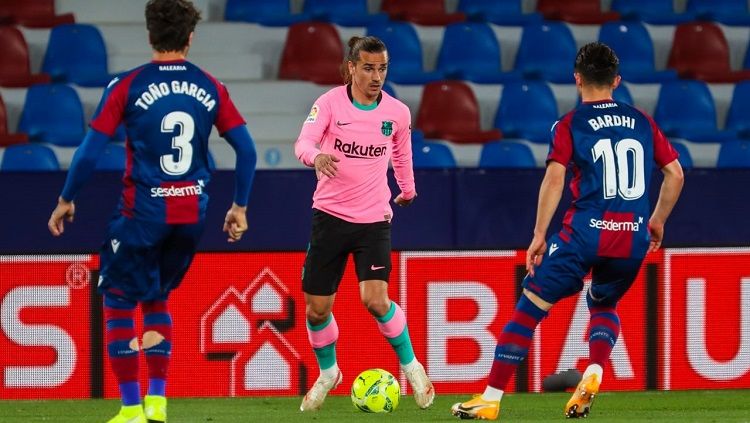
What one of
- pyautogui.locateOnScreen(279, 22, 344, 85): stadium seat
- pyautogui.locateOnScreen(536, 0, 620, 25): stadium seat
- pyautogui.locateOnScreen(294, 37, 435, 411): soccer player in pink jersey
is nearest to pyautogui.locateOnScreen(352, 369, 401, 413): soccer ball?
pyautogui.locateOnScreen(294, 37, 435, 411): soccer player in pink jersey

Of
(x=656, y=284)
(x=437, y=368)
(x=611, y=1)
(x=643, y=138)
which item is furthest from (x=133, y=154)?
(x=611, y=1)

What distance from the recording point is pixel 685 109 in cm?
1205

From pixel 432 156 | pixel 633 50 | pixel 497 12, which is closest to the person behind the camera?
pixel 432 156

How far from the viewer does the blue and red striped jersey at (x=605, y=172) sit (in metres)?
6.45

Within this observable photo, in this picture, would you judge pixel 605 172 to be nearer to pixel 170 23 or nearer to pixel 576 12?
pixel 170 23

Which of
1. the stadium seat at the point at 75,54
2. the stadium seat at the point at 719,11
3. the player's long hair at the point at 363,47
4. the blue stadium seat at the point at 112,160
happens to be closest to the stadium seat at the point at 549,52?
the stadium seat at the point at 719,11

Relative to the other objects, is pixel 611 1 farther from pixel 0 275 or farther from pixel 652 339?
pixel 0 275

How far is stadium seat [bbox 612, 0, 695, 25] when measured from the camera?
12758 millimetres

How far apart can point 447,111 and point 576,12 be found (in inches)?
72.2

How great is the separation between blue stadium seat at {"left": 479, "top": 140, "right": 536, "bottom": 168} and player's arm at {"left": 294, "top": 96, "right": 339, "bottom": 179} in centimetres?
400

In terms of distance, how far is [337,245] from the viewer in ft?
23.6

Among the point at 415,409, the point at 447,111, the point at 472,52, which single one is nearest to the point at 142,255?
the point at 415,409

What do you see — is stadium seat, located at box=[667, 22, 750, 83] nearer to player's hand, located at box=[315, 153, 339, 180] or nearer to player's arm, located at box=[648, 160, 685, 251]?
player's arm, located at box=[648, 160, 685, 251]

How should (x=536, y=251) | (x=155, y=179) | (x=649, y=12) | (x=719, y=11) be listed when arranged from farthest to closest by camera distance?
1. (x=719, y=11)
2. (x=649, y=12)
3. (x=536, y=251)
4. (x=155, y=179)
